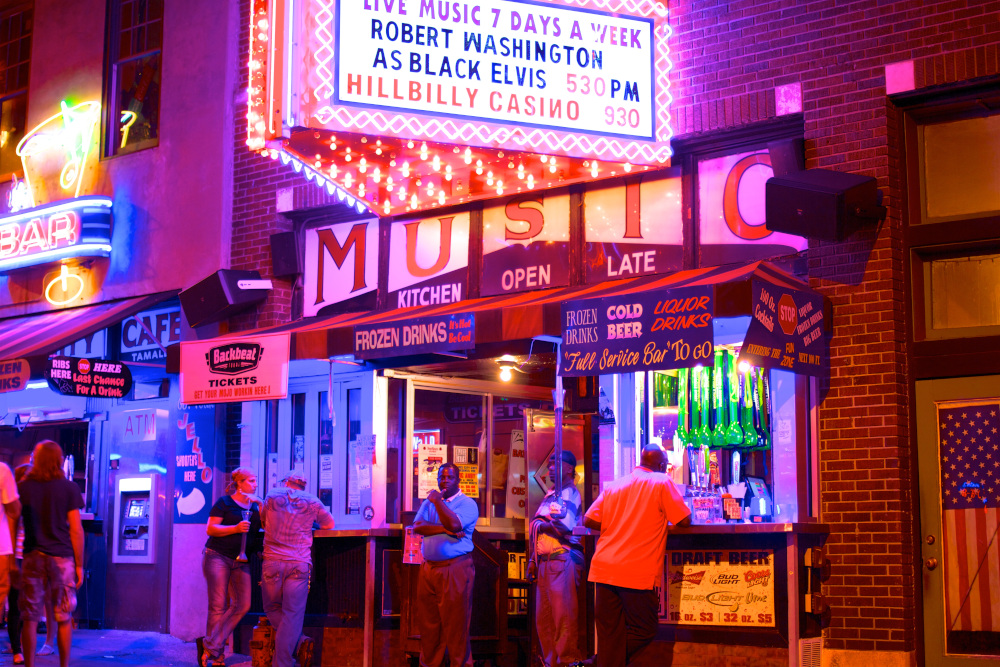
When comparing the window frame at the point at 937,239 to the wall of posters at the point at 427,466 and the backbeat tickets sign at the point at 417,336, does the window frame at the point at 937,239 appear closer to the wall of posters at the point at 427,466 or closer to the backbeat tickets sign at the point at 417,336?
the backbeat tickets sign at the point at 417,336

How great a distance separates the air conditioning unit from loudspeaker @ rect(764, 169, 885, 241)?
3120mm

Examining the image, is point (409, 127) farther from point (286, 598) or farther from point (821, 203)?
point (286, 598)

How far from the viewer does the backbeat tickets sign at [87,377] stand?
42.7ft

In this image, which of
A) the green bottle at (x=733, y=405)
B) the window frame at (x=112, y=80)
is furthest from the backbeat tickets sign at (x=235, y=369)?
the window frame at (x=112, y=80)

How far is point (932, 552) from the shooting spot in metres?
8.92

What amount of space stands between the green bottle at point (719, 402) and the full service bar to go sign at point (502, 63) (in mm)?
2122

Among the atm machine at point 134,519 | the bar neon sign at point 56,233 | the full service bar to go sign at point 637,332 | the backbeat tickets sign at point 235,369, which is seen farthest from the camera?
the bar neon sign at point 56,233

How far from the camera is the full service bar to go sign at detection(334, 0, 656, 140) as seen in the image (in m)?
9.48

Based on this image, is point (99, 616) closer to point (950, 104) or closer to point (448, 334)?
point (448, 334)

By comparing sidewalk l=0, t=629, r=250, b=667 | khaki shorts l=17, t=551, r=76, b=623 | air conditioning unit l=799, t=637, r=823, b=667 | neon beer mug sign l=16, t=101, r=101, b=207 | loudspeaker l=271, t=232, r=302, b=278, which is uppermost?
neon beer mug sign l=16, t=101, r=101, b=207

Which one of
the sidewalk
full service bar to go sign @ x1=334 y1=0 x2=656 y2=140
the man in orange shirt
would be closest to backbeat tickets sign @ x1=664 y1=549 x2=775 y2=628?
the man in orange shirt

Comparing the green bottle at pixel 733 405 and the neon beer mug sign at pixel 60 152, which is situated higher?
the neon beer mug sign at pixel 60 152

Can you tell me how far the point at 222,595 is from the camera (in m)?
11.7

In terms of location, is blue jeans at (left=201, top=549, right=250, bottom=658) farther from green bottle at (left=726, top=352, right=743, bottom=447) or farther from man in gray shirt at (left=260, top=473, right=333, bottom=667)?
green bottle at (left=726, top=352, right=743, bottom=447)
